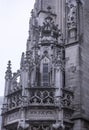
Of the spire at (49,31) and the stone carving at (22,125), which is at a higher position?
the spire at (49,31)

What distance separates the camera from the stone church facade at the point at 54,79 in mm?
15570

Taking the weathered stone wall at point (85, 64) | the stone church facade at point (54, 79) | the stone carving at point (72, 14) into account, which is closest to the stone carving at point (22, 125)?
the stone church facade at point (54, 79)

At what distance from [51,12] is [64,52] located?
386 centimetres

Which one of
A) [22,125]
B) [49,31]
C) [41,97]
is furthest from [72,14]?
[22,125]

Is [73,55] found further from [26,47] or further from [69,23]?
[26,47]

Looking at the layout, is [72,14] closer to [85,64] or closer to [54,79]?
[85,64]

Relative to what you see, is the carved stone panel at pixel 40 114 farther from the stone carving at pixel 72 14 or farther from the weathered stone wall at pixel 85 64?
the stone carving at pixel 72 14

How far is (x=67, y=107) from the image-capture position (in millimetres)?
15875

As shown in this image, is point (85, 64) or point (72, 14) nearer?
point (85, 64)

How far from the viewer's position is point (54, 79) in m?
16.5

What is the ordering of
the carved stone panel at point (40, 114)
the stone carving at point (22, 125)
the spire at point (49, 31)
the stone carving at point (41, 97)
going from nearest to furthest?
the stone carving at point (22, 125) → the carved stone panel at point (40, 114) → the stone carving at point (41, 97) → the spire at point (49, 31)

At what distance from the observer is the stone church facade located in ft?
51.1

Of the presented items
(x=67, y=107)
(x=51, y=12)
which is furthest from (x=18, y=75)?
(x=51, y=12)

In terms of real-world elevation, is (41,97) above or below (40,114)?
above
